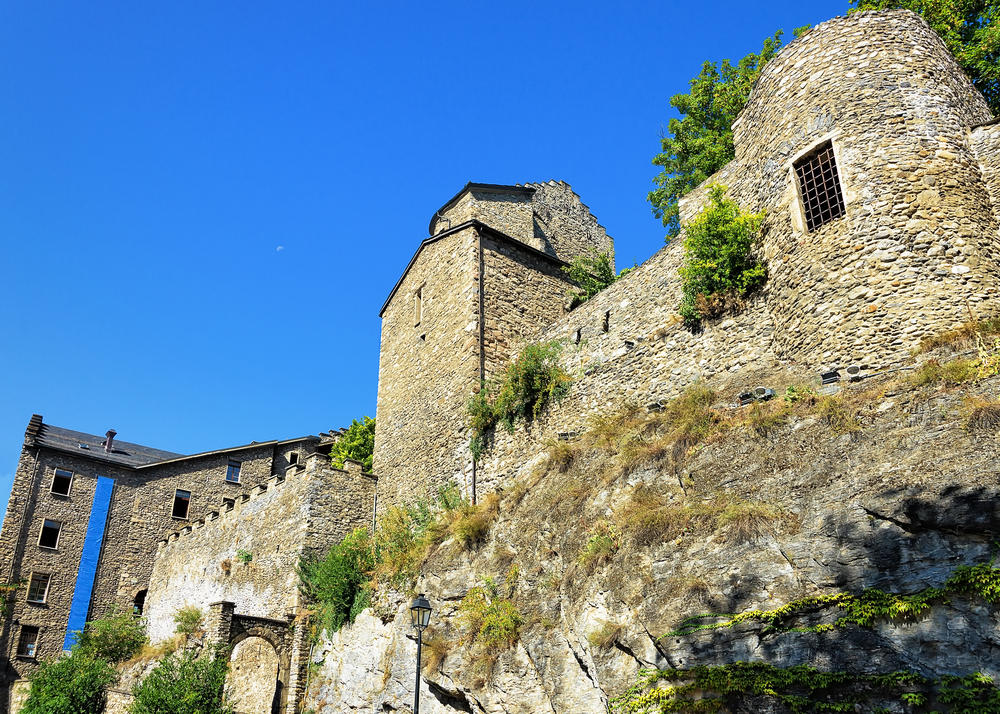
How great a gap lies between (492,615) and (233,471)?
25.0m

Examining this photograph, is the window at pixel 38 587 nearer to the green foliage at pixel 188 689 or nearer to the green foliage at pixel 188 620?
the green foliage at pixel 188 620

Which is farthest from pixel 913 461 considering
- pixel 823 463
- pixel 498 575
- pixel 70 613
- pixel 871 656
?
pixel 70 613

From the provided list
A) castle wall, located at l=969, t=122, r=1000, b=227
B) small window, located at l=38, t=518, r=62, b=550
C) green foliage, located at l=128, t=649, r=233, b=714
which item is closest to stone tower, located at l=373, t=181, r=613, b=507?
green foliage, located at l=128, t=649, r=233, b=714

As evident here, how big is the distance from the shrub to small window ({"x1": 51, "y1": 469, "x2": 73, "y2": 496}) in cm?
853

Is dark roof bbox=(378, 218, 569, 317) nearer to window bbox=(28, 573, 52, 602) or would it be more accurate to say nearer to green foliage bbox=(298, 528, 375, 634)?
green foliage bbox=(298, 528, 375, 634)

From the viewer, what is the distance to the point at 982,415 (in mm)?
10344

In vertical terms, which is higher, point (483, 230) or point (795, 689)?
point (483, 230)

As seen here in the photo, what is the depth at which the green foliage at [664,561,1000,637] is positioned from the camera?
900cm

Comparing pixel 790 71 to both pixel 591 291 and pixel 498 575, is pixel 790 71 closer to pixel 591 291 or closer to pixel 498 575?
pixel 591 291

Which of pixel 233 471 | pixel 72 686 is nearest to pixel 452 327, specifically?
pixel 72 686

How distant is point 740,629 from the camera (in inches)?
417

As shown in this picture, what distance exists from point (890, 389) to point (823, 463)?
1.62 m

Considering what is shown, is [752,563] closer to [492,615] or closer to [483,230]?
[492,615]

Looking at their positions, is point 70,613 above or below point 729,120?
below
